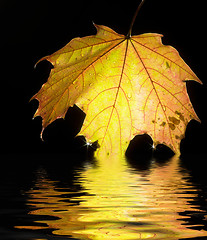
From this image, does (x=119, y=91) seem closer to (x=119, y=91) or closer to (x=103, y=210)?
(x=119, y=91)

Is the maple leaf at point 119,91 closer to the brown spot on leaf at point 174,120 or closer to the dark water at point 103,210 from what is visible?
the brown spot on leaf at point 174,120

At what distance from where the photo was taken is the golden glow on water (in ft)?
4.33

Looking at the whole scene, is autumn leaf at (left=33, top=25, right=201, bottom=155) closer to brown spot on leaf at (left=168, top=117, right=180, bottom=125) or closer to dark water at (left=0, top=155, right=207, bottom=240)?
brown spot on leaf at (left=168, top=117, right=180, bottom=125)

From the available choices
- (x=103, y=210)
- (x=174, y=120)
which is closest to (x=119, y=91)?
(x=174, y=120)

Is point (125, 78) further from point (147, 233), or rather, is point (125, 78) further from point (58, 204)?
point (58, 204)

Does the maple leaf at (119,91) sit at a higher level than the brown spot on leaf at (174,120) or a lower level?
higher

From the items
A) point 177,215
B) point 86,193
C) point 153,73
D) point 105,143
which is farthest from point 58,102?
point 86,193

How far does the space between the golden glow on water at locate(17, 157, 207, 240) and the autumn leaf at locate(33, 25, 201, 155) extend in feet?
0.82

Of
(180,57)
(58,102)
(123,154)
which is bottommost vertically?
(123,154)

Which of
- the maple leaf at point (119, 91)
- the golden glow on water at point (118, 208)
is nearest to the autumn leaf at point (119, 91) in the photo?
the maple leaf at point (119, 91)

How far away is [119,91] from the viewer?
4.67 feet

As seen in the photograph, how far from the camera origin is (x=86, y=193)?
2.31m

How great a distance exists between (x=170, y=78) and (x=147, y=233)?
0.48 metres

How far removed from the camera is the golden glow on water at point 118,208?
4.33 feet
